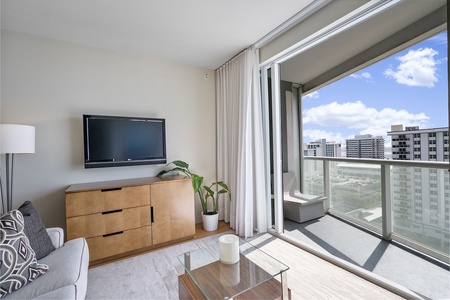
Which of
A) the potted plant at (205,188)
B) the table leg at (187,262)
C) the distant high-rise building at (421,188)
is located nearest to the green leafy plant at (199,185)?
the potted plant at (205,188)

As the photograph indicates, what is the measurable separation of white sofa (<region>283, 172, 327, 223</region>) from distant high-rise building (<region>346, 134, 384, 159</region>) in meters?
0.86

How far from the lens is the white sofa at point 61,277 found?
1.15 metres

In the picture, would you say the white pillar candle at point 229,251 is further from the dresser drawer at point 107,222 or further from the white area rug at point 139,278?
the dresser drawer at point 107,222

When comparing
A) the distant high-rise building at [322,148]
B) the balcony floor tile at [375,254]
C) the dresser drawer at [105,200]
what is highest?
the distant high-rise building at [322,148]

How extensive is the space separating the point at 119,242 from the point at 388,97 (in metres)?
3.39

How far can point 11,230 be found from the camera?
1.31 meters

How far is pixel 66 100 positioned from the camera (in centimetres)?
249

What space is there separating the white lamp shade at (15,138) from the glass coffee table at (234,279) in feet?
5.94

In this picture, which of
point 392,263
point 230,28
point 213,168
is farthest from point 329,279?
point 230,28

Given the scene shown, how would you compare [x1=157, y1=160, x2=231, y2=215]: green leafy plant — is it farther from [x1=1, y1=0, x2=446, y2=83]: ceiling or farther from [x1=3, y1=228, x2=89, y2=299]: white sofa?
[x1=1, y1=0, x2=446, y2=83]: ceiling

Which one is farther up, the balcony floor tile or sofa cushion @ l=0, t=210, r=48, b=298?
sofa cushion @ l=0, t=210, r=48, b=298

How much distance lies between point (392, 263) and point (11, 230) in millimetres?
3083

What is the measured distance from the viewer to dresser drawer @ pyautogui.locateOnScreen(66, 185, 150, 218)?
2.08m

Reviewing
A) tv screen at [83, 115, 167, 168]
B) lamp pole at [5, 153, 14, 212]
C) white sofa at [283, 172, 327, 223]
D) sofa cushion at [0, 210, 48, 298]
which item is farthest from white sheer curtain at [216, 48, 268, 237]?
lamp pole at [5, 153, 14, 212]
